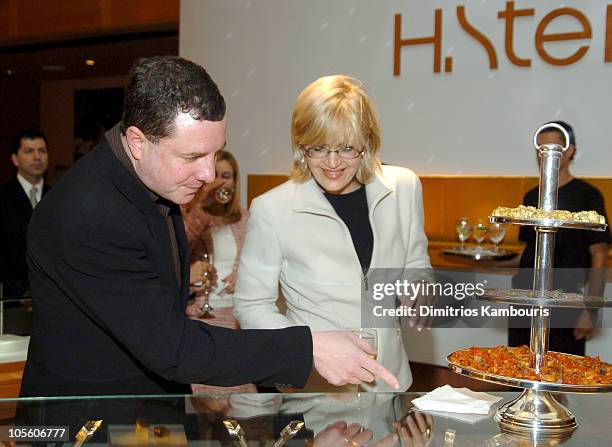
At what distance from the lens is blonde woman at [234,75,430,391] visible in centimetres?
241

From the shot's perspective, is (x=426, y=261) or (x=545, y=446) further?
(x=426, y=261)

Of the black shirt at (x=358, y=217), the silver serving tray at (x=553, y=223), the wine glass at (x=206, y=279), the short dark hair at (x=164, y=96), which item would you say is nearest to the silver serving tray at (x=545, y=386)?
the silver serving tray at (x=553, y=223)

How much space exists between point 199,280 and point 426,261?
1290mm

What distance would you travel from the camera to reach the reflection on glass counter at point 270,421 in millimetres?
1523

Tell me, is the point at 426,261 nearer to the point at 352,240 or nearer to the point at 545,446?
the point at 352,240

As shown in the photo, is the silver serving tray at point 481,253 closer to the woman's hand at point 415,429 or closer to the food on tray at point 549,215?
the food on tray at point 549,215

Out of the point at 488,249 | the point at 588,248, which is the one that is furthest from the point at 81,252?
the point at 488,249

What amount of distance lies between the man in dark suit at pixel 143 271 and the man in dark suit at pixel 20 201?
143 inches

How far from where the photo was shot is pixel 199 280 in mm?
3639

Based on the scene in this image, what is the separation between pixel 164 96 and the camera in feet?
5.32

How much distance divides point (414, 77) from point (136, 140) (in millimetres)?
4337

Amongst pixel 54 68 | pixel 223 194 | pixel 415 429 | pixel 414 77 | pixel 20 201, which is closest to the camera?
pixel 415 429

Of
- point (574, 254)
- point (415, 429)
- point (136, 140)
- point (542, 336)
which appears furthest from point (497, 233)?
point (136, 140)

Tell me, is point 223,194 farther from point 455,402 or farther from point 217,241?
point 455,402
